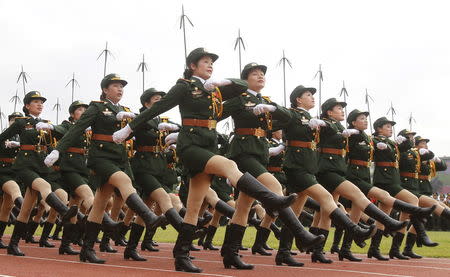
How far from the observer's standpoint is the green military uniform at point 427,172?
11719 millimetres

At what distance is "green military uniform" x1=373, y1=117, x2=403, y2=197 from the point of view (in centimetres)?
1014

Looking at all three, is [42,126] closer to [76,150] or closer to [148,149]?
[76,150]

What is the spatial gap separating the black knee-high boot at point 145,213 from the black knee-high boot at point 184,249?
274 millimetres

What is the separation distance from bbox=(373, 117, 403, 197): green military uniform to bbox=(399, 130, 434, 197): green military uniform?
1.37 feet

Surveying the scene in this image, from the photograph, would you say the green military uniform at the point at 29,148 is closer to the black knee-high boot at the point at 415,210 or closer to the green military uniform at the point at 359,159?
the green military uniform at the point at 359,159

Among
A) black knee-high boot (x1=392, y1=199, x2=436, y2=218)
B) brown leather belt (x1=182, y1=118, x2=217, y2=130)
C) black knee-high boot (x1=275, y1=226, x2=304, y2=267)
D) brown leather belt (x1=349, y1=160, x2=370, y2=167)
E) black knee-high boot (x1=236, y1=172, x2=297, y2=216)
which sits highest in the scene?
brown leather belt (x1=182, y1=118, x2=217, y2=130)

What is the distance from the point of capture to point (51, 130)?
1000 centimetres

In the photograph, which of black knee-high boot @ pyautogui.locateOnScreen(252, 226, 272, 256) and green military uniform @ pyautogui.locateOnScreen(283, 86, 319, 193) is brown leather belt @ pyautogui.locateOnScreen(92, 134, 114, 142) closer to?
green military uniform @ pyautogui.locateOnScreen(283, 86, 319, 193)

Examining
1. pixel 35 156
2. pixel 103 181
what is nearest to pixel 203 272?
pixel 103 181

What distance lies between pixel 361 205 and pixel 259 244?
1.75 meters

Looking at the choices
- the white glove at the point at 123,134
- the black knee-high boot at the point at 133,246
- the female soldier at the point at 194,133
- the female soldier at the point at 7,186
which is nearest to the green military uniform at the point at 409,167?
the black knee-high boot at the point at 133,246

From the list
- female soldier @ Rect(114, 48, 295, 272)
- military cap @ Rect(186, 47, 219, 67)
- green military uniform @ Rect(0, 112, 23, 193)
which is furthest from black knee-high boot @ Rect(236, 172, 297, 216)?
green military uniform @ Rect(0, 112, 23, 193)

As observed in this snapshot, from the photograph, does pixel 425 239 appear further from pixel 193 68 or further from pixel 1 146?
pixel 1 146

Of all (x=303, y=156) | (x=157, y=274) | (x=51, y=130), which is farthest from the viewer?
(x=51, y=130)
